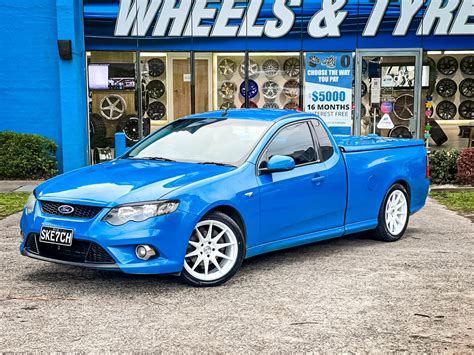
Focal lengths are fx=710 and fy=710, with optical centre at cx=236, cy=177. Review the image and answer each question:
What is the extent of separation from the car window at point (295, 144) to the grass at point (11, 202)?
4.89m

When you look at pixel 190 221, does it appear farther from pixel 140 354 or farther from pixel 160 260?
pixel 140 354

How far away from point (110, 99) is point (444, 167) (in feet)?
24.4

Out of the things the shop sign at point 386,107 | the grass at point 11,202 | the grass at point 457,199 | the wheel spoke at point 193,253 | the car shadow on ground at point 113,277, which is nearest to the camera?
the wheel spoke at point 193,253

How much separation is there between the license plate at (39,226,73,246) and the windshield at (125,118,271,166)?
1.52 meters

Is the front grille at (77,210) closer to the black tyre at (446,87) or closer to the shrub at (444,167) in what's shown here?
the shrub at (444,167)

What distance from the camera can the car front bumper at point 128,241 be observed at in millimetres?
5691

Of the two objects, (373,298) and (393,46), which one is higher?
(393,46)

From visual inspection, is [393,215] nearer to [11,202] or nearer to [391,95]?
[11,202]

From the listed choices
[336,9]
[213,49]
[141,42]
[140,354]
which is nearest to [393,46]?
[336,9]

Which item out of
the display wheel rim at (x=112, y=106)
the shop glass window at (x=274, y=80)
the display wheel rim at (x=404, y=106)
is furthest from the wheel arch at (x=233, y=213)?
the display wheel rim at (x=404, y=106)

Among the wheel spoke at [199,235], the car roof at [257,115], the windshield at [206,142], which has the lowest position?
the wheel spoke at [199,235]

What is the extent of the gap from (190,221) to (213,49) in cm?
1062

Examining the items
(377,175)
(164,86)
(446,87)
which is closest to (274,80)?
(164,86)

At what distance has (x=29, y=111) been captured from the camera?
15.8 metres
